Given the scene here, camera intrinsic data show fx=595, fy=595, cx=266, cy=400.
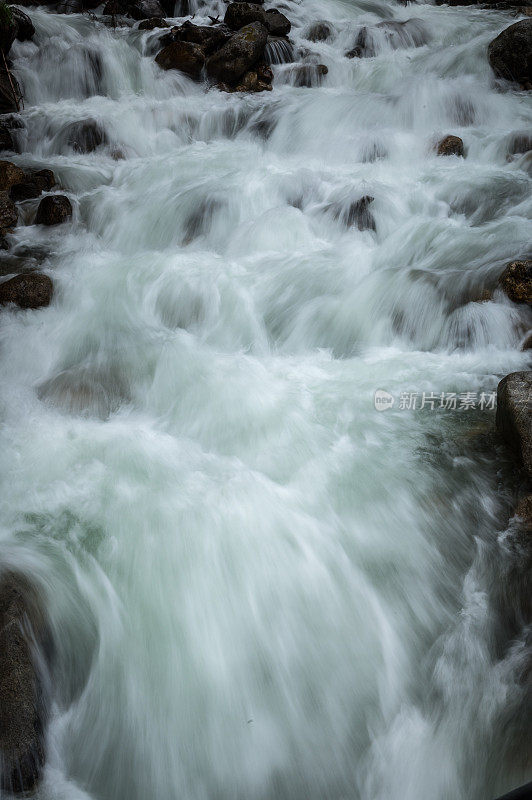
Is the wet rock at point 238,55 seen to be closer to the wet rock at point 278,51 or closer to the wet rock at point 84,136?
the wet rock at point 278,51

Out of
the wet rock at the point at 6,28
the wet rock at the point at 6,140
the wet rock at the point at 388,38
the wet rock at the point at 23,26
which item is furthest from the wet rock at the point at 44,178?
the wet rock at the point at 388,38

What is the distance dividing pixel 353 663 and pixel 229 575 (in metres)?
0.93

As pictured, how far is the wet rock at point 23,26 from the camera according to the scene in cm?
1188

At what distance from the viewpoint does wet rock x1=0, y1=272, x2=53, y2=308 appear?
6410 millimetres

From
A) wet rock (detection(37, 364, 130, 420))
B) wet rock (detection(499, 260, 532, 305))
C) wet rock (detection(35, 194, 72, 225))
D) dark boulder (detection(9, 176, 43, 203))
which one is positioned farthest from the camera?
dark boulder (detection(9, 176, 43, 203))

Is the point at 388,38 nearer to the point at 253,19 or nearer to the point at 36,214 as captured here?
the point at 253,19

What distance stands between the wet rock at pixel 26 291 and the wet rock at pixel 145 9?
10.6 meters

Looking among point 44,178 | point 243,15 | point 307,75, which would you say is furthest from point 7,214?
point 243,15

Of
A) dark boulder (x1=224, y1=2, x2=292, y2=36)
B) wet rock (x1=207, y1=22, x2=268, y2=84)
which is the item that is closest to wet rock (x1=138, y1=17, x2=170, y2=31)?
dark boulder (x1=224, y1=2, x2=292, y2=36)

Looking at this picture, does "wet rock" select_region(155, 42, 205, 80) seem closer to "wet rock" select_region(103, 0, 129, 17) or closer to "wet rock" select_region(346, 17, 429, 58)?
"wet rock" select_region(346, 17, 429, 58)

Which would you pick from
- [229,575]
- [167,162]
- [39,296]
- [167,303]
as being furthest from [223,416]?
[167,162]

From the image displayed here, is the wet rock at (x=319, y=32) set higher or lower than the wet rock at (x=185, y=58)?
higher

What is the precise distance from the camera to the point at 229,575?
3812 millimetres

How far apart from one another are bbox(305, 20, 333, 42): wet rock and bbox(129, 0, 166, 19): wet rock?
3730 mm
